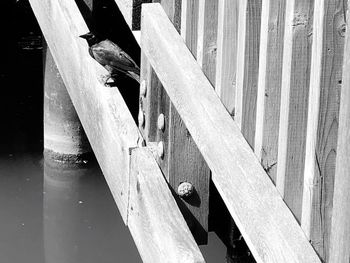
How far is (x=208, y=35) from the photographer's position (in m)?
2.65

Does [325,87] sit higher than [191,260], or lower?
higher

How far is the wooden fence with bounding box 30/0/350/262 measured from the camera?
195 cm

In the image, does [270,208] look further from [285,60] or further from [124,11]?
[124,11]

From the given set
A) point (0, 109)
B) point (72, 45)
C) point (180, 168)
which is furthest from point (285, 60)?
point (0, 109)

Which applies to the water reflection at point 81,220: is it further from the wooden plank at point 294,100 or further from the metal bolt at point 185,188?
the wooden plank at point 294,100

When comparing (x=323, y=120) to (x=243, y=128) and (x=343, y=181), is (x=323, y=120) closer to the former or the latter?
(x=343, y=181)

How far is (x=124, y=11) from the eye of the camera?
3.42 m

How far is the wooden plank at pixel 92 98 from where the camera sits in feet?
10.9

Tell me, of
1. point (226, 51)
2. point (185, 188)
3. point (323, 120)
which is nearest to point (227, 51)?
point (226, 51)

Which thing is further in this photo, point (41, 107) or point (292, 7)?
point (41, 107)

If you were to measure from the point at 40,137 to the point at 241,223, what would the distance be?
26.3 ft

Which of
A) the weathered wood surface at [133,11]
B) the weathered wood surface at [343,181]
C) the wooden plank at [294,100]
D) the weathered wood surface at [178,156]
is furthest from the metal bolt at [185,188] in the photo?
the weathered wood surface at [343,181]

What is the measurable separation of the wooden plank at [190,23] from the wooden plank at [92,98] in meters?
0.58

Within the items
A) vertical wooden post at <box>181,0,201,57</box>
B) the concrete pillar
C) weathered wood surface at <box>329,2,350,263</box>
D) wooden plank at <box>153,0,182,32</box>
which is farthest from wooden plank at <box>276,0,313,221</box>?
the concrete pillar
